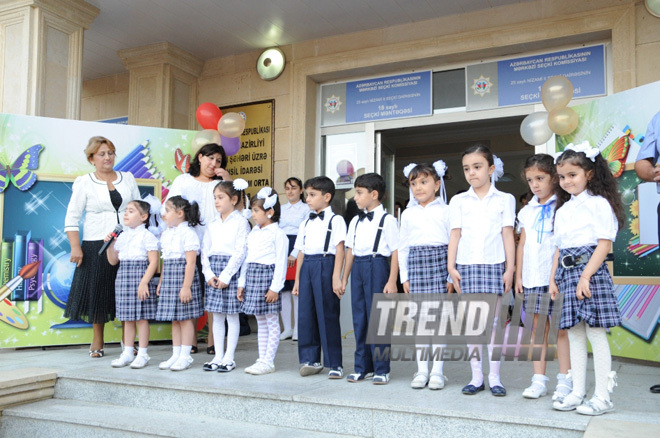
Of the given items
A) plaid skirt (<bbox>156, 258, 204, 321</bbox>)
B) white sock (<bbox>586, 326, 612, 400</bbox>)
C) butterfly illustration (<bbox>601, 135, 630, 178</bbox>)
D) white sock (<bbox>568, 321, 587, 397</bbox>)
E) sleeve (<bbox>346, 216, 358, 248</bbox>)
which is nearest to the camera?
white sock (<bbox>586, 326, 612, 400</bbox>)

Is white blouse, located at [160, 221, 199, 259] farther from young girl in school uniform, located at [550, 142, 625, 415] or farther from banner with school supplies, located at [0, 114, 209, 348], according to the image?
young girl in school uniform, located at [550, 142, 625, 415]

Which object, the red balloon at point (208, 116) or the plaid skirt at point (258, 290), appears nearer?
the plaid skirt at point (258, 290)

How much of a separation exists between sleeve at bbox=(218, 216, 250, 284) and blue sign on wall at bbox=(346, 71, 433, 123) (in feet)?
10.6

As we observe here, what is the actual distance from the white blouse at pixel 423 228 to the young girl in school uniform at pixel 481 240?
12 centimetres

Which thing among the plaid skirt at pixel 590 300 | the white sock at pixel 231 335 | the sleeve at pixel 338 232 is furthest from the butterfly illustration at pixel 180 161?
the plaid skirt at pixel 590 300

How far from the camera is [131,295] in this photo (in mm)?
4516

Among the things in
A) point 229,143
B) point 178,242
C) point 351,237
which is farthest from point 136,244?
point 229,143

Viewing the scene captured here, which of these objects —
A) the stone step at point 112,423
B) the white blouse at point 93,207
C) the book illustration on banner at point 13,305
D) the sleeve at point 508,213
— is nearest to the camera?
the stone step at point 112,423

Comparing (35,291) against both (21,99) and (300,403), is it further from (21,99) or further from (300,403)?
(300,403)

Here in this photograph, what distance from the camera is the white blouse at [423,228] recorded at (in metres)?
3.65

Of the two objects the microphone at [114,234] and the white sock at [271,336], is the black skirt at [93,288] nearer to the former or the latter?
the microphone at [114,234]

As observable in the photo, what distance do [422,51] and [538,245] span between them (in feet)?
12.3

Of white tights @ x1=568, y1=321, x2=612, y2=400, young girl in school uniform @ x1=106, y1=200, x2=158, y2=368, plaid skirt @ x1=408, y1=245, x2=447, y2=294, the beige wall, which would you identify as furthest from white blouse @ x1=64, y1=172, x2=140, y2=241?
white tights @ x1=568, y1=321, x2=612, y2=400

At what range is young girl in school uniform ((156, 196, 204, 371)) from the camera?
4.34 m
